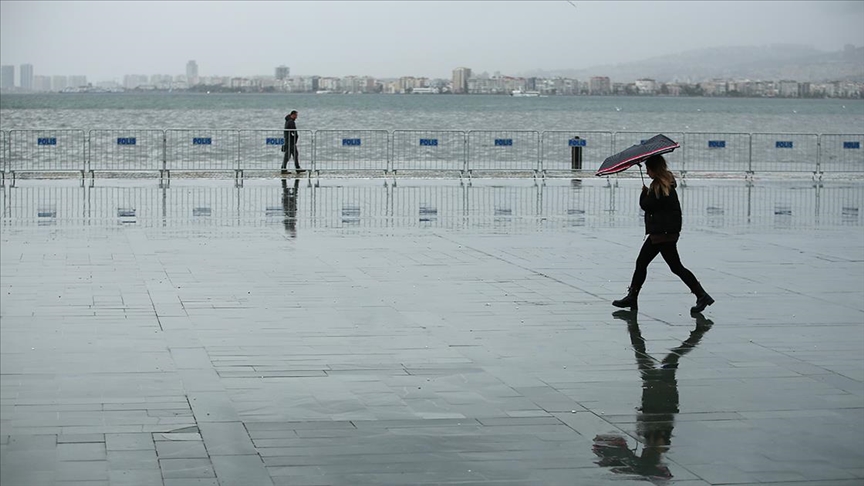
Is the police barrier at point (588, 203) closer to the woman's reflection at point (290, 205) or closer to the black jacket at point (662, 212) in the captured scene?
the woman's reflection at point (290, 205)

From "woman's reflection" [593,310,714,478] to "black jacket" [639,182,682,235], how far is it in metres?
1.38

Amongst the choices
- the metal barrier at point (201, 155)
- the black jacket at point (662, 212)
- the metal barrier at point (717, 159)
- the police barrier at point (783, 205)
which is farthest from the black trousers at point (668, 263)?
the metal barrier at point (717, 159)

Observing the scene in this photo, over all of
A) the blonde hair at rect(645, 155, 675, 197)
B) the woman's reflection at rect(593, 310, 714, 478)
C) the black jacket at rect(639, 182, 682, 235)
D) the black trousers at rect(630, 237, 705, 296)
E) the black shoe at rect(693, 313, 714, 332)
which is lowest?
the woman's reflection at rect(593, 310, 714, 478)

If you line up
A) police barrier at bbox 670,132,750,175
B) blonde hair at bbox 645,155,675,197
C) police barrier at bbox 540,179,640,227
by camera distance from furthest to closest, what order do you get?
police barrier at bbox 670,132,750,175 → police barrier at bbox 540,179,640,227 → blonde hair at bbox 645,155,675,197

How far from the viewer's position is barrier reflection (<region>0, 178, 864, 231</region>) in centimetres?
2092

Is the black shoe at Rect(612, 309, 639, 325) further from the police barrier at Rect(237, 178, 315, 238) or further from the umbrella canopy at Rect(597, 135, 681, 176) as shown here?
the police barrier at Rect(237, 178, 315, 238)

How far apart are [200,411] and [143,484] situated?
5.21 feet

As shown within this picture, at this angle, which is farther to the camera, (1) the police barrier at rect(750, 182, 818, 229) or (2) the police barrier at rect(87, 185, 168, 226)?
(1) the police barrier at rect(750, 182, 818, 229)

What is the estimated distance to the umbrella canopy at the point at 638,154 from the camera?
39.4 ft

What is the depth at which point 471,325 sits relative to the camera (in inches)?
464

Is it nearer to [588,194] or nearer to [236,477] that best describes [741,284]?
[236,477]

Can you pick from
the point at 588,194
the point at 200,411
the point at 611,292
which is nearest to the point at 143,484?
the point at 200,411

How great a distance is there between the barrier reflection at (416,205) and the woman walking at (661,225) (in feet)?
24.0

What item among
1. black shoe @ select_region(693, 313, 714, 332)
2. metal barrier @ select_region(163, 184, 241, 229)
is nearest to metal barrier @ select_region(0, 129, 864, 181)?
metal barrier @ select_region(163, 184, 241, 229)
